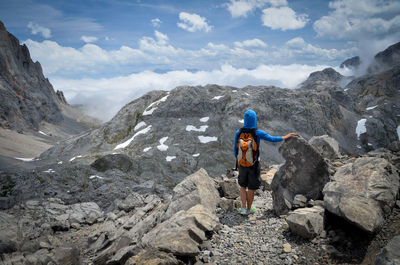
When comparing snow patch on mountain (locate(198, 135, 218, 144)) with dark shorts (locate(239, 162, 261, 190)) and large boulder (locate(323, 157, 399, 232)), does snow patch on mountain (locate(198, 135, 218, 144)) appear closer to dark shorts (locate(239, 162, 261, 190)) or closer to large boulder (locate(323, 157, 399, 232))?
dark shorts (locate(239, 162, 261, 190))

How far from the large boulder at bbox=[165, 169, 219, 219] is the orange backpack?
3011 millimetres

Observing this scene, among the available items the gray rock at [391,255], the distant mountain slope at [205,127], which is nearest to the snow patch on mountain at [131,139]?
the distant mountain slope at [205,127]

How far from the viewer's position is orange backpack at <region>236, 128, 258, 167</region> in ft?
33.5

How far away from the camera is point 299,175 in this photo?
37.0ft

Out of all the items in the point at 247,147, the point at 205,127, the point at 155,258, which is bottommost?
the point at 205,127

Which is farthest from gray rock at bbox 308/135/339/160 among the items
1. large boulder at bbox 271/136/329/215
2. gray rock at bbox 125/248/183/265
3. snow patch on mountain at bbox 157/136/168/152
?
snow patch on mountain at bbox 157/136/168/152

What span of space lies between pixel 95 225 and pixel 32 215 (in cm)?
693

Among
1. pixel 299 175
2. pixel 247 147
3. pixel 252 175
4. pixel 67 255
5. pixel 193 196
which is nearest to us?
pixel 247 147

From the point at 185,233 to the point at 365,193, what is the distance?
21.7 feet

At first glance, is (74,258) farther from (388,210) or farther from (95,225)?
(388,210)

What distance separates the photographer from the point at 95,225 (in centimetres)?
1945

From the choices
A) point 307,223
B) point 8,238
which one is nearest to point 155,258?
point 307,223

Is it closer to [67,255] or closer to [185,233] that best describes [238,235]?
[185,233]

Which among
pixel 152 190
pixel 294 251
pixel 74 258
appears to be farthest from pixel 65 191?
pixel 294 251
